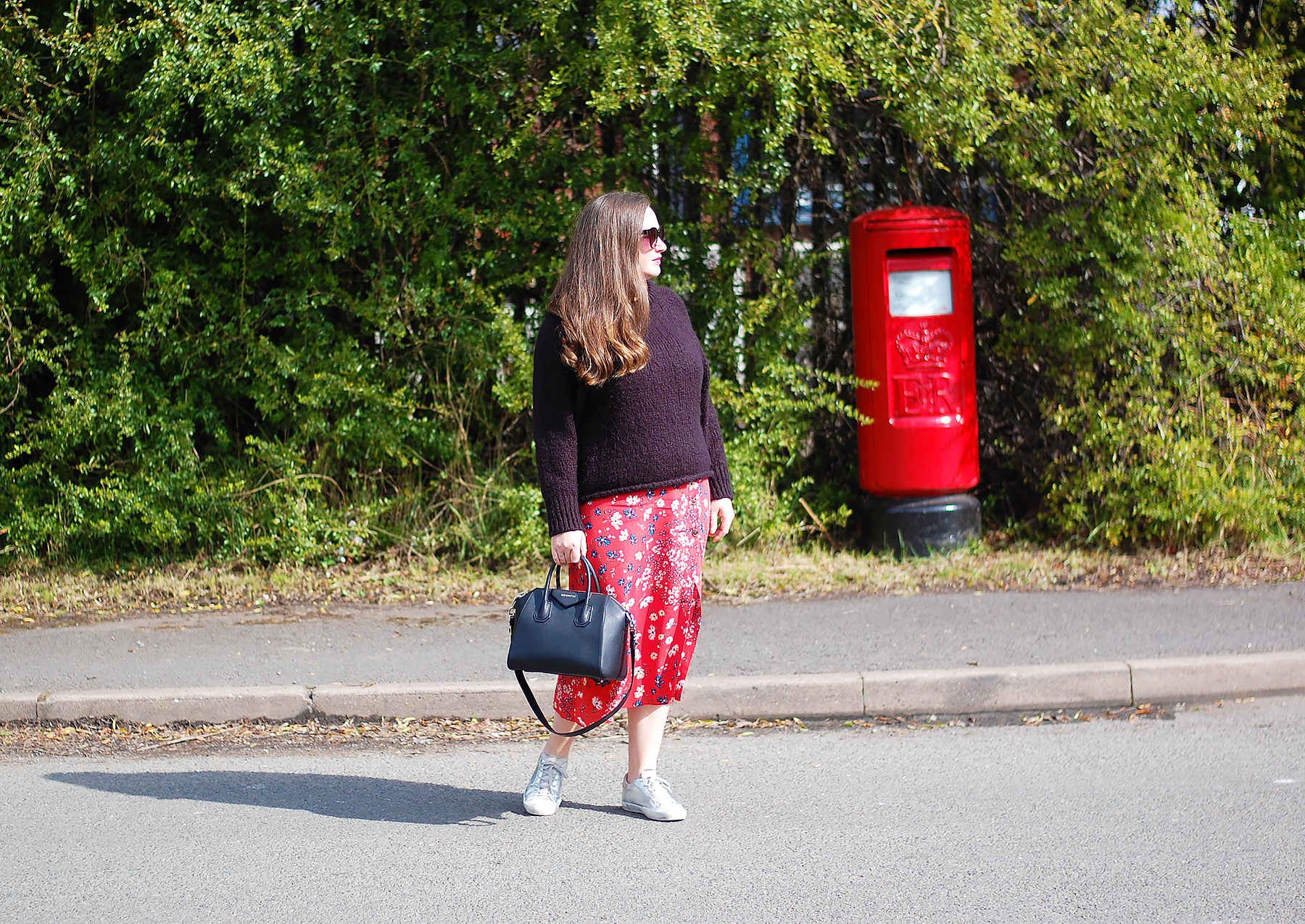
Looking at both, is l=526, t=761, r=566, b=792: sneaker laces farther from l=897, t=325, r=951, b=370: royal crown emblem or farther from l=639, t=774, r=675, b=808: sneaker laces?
l=897, t=325, r=951, b=370: royal crown emblem

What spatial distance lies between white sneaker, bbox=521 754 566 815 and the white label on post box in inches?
145

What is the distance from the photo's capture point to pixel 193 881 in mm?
3057

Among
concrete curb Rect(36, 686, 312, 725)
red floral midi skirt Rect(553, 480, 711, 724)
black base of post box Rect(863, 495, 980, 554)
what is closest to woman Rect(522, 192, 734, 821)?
red floral midi skirt Rect(553, 480, 711, 724)

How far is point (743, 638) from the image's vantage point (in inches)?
209

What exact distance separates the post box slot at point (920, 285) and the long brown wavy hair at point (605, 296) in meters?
3.38

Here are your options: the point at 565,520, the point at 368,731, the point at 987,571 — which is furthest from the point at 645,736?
the point at 987,571

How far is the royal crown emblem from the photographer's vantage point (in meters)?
6.33

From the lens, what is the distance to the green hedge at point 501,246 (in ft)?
20.4

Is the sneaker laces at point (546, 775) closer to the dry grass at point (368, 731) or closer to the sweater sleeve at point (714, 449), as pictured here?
the dry grass at point (368, 731)

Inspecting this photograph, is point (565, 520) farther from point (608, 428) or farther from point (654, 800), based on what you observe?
point (654, 800)

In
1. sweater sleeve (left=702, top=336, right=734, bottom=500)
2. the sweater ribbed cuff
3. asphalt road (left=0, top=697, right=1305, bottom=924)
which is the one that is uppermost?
sweater sleeve (left=702, top=336, right=734, bottom=500)

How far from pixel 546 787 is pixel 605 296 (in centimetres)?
150

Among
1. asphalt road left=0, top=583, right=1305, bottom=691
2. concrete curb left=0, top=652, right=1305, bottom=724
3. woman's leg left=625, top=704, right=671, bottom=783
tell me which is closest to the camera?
woman's leg left=625, top=704, right=671, bottom=783

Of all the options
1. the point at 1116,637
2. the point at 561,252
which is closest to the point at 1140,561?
the point at 1116,637
